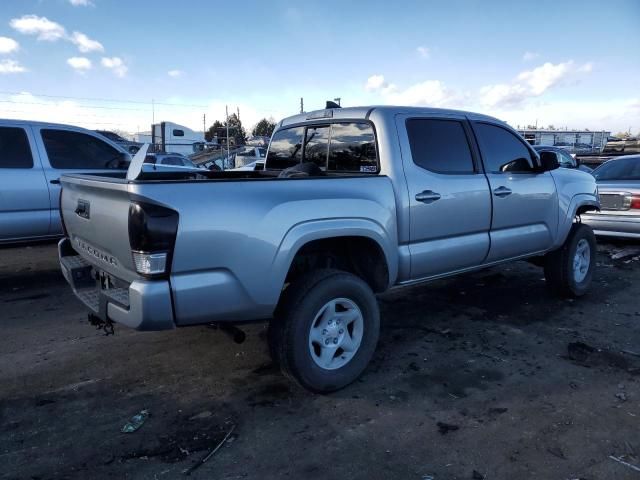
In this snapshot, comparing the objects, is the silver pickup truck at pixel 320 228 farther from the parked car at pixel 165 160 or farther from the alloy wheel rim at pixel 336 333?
the parked car at pixel 165 160

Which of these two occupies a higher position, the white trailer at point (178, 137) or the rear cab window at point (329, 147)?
the white trailer at point (178, 137)

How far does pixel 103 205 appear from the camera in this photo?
9.63ft

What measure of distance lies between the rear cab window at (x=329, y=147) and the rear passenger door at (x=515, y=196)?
1.23m

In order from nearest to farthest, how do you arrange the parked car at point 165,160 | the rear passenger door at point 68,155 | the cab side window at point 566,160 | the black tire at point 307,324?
the black tire at point 307,324 → the rear passenger door at point 68,155 → the cab side window at point 566,160 → the parked car at point 165,160

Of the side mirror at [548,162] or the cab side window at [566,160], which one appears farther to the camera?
the cab side window at [566,160]

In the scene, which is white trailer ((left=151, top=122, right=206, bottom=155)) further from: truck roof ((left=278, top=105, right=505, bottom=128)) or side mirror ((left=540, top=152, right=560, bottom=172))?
side mirror ((left=540, top=152, right=560, bottom=172))

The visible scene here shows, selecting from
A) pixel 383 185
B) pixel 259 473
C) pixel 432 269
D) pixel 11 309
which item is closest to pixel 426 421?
pixel 259 473

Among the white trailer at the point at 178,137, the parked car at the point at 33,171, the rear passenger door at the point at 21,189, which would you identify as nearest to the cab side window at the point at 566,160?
the parked car at the point at 33,171

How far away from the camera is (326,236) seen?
3.21m

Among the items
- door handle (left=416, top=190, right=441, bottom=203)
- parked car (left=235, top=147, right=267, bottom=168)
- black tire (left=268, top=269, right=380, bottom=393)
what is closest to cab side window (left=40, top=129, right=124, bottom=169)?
black tire (left=268, top=269, right=380, bottom=393)

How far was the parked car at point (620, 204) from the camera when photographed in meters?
7.58

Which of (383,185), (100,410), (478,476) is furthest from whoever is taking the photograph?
(383,185)

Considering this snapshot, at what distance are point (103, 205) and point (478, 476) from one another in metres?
2.54

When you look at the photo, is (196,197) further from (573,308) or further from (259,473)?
(573,308)
